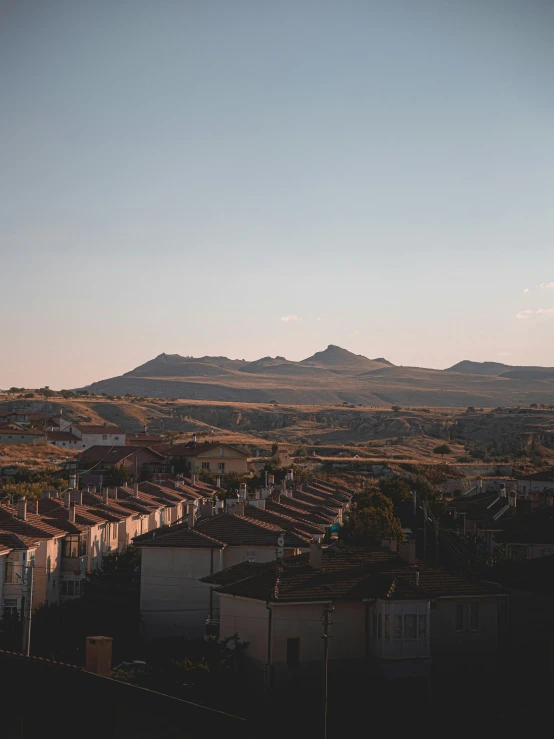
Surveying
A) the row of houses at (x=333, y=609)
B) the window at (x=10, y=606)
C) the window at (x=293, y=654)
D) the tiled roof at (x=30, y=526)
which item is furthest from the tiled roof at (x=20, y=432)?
the window at (x=293, y=654)

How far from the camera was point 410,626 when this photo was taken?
27469 millimetres

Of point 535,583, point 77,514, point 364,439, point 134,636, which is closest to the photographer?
point 535,583

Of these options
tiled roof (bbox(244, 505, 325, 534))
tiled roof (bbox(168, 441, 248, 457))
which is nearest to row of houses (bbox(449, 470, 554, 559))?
tiled roof (bbox(244, 505, 325, 534))

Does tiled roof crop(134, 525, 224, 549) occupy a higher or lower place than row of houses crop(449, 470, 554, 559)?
higher

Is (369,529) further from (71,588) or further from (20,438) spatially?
(20,438)

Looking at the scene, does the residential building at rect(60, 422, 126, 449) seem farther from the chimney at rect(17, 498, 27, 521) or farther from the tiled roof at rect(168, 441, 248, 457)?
the chimney at rect(17, 498, 27, 521)

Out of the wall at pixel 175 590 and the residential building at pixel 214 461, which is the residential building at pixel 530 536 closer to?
the wall at pixel 175 590

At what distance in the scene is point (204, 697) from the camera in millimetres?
24547

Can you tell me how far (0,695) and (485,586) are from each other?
16779 millimetres

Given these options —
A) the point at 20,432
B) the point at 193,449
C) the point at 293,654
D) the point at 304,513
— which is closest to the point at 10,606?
the point at 293,654

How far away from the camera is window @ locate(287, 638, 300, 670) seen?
26812 mm

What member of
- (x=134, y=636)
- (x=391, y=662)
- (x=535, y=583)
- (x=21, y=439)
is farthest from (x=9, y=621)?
(x=21, y=439)

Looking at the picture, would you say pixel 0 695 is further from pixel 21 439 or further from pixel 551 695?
pixel 21 439

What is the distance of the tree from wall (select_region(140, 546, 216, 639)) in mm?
11282
